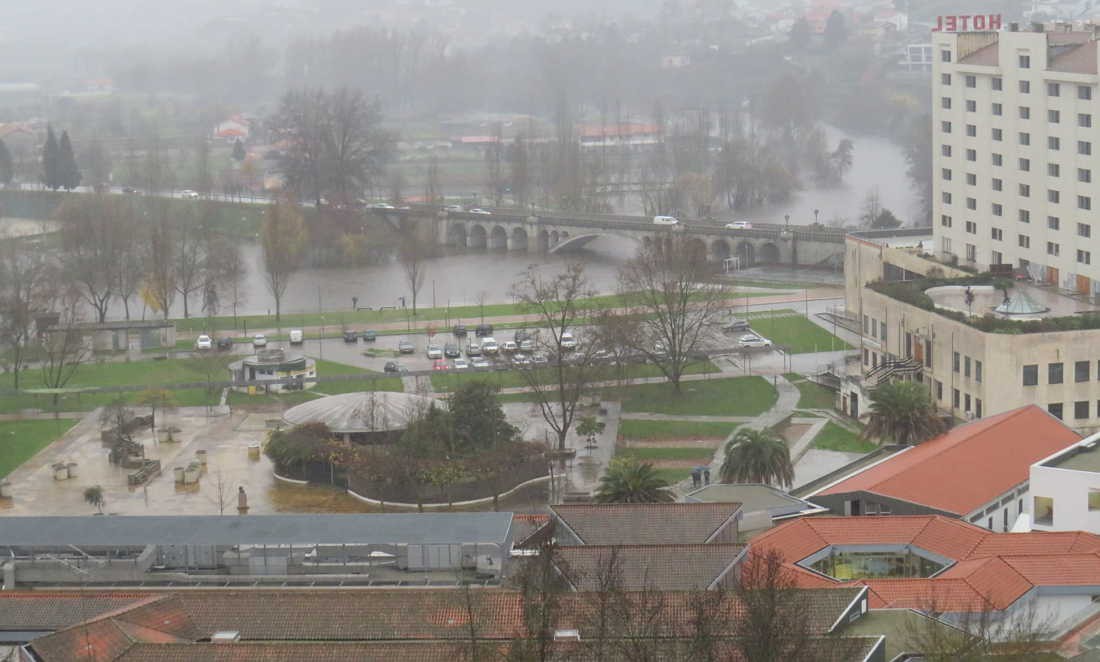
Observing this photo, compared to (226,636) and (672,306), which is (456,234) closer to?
(672,306)

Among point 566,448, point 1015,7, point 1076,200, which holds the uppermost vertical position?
point 1015,7

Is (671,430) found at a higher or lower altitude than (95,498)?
higher

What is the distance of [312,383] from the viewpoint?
43.3 m

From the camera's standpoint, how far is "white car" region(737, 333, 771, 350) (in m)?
45.2

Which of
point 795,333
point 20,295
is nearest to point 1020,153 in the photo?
point 795,333

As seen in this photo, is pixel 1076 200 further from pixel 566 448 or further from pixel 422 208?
pixel 422 208

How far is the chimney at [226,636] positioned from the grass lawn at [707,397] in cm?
1892

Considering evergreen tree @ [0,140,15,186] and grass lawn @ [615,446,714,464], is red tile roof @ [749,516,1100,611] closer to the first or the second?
grass lawn @ [615,446,714,464]

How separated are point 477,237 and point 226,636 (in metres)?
55.4

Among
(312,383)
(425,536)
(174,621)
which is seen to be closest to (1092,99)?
(312,383)

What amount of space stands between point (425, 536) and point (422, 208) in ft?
175

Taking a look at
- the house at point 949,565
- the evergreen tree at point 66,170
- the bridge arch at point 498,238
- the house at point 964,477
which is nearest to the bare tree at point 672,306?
the house at point 964,477

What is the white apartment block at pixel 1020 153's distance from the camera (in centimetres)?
4062

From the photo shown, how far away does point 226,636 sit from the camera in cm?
2147
